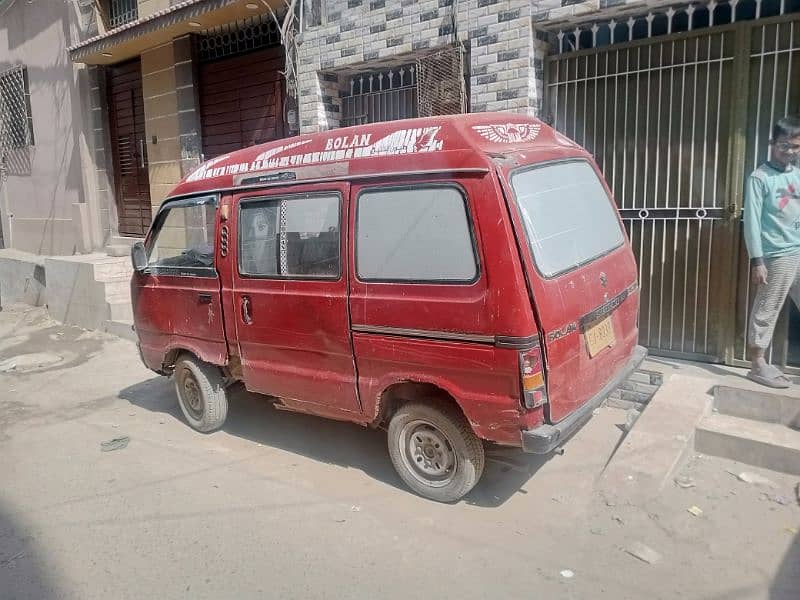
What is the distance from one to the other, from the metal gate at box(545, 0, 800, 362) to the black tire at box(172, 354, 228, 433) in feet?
11.4

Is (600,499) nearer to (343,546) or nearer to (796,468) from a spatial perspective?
(796,468)

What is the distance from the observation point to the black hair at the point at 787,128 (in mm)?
4191

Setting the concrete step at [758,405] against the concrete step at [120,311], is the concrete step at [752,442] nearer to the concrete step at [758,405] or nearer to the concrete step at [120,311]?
the concrete step at [758,405]

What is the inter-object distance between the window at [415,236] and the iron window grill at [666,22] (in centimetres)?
298

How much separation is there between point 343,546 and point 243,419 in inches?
86.8

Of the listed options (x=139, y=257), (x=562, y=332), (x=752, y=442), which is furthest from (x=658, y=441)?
(x=139, y=257)

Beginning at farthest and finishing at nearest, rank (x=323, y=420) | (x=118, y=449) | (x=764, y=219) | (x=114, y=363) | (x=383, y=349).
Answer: (x=114, y=363) → (x=323, y=420) → (x=118, y=449) → (x=764, y=219) → (x=383, y=349)

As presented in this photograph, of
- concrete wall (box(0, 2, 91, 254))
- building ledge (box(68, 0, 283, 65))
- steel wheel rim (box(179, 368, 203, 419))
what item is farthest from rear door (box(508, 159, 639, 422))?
concrete wall (box(0, 2, 91, 254))

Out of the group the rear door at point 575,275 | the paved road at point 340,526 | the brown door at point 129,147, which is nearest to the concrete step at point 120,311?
the brown door at point 129,147

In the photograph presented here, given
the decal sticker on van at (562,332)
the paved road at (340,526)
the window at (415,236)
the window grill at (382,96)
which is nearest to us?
the paved road at (340,526)

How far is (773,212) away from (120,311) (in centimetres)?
770

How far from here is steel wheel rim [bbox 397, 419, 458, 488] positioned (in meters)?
3.59

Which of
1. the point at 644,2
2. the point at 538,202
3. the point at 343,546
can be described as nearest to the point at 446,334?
the point at 538,202

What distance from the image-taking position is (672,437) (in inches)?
156
